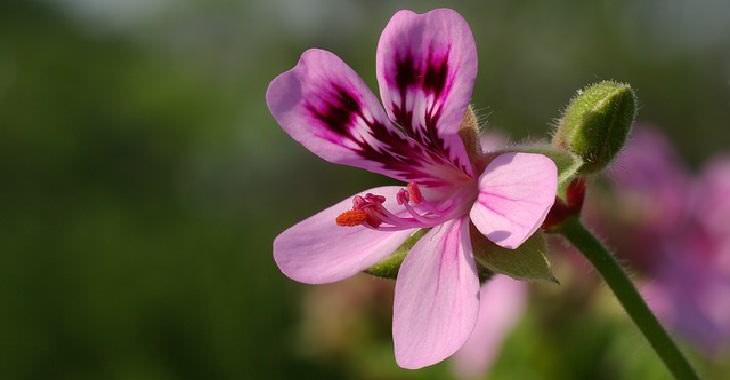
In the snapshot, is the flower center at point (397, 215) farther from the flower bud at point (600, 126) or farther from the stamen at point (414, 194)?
the flower bud at point (600, 126)

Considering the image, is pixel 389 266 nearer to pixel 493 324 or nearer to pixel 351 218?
pixel 351 218

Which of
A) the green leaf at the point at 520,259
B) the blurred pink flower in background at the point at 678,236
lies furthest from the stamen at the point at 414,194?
the blurred pink flower in background at the point at 678,236

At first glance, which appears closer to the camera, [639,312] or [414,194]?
[639,312]

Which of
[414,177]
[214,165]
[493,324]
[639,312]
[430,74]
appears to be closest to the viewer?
[639,312]

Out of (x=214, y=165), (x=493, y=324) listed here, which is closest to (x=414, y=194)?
(x=493, y=324)

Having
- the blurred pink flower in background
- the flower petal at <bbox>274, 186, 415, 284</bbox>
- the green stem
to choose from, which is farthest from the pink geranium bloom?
the blurred pink flower in background

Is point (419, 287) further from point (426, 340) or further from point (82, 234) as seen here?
point (82, 234)
